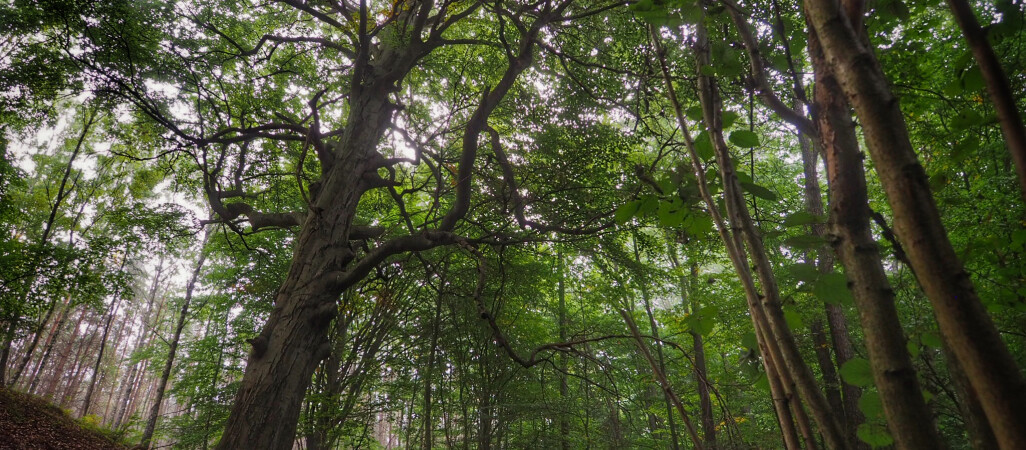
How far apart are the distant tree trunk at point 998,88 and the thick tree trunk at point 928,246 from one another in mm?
65

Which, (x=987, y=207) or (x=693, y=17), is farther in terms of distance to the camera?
(x=987, y=207)

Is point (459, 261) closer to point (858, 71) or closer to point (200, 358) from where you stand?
point (858, 71)

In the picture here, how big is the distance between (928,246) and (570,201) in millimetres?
5044

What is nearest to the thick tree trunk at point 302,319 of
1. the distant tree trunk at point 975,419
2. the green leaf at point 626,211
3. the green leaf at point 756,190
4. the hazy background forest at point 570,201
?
the hazy background forest at point 570,201

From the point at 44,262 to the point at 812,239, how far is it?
11193 millimetres

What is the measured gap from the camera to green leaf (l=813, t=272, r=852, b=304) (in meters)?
0.71

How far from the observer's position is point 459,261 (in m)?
6.57

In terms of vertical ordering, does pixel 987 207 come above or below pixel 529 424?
above

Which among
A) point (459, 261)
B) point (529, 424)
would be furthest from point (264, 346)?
point (529, 424)

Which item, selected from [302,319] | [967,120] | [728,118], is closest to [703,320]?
[728,118]

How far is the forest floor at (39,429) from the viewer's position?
7.60 metres

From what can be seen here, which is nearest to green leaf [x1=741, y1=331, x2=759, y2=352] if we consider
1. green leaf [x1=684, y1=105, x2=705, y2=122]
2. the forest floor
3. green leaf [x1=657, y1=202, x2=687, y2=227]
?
green leaf [x1=657, y1=202, x2=687, y2=227]

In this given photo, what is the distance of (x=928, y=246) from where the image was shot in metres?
0.41

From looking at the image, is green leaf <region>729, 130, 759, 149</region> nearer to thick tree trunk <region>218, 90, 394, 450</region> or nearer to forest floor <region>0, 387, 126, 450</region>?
thick tree trunk <region>218, 90, 394, 450</region>
